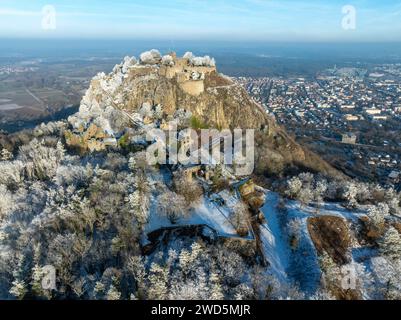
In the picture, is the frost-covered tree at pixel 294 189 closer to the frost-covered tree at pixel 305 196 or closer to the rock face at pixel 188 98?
the frost-covered tree at pixel 305 196

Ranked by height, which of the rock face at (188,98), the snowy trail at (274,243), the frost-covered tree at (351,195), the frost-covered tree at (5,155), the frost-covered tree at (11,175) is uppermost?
the rock face at (188,98)

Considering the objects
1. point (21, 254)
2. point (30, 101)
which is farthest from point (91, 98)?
point (30, 101)

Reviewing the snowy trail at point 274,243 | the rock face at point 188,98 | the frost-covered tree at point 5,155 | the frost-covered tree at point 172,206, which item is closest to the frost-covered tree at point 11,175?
the frost-covered tree at point 5,155

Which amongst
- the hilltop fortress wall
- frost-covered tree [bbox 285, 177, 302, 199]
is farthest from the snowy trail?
the hilltop fortress wall

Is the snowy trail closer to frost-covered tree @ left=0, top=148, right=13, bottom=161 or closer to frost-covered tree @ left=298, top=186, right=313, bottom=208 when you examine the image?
frost-covered tree @ left=298, top=186, right=313, bottom=208

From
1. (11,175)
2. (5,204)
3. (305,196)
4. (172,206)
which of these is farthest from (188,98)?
(5,204)
